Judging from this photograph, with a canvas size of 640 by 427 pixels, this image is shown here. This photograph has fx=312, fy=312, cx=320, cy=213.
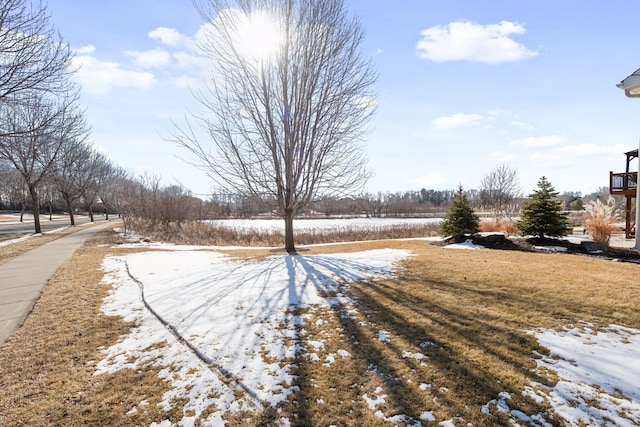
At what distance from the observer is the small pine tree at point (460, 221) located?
38.2 feet

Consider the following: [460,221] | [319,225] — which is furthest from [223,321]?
[319,225]

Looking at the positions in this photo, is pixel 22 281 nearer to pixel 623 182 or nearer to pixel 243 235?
pixel 243 235

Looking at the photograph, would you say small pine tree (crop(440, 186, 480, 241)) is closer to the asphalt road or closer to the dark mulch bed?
the dark mulch bed

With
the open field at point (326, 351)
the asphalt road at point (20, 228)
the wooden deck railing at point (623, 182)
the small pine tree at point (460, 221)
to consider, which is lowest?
the open field at point (326, 351)

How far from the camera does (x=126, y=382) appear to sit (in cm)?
302

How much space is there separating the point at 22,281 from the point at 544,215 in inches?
590

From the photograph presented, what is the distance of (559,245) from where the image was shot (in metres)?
10.3

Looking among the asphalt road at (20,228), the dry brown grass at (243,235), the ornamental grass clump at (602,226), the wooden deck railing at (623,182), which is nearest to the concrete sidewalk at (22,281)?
the dry brown grass at (243,235)

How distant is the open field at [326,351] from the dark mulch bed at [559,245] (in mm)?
3242

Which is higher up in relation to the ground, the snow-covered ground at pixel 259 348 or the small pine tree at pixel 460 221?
the small pine tree at pixel 460 221

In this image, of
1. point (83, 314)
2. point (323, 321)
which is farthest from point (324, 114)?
point (83, 314)

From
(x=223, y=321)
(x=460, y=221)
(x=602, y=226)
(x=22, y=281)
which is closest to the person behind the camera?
(x=223, y=321)

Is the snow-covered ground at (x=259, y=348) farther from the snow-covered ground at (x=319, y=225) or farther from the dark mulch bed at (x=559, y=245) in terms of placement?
the snow-covered ground at (x=319, y=225)

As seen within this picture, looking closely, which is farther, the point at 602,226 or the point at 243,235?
the point at 243,235
